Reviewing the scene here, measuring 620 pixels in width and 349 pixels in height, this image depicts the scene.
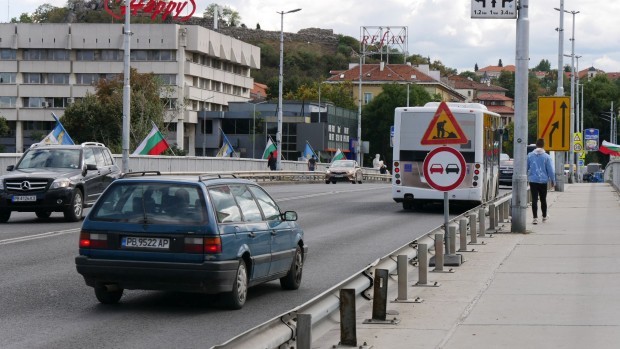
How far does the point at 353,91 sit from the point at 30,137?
54.2 meters

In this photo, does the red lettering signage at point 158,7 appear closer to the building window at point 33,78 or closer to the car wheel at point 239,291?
the building window at point 33,78

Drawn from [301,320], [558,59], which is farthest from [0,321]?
[558,59]

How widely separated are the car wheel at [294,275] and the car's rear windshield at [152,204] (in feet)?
7.35

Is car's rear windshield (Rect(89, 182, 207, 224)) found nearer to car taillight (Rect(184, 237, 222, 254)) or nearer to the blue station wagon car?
the blue station wagon car

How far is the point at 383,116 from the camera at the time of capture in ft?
→ 424

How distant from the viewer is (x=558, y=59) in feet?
177

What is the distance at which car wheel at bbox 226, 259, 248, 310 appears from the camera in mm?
11742

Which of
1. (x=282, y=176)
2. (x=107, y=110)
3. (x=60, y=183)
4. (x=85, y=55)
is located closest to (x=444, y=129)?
(x=60, y=183)

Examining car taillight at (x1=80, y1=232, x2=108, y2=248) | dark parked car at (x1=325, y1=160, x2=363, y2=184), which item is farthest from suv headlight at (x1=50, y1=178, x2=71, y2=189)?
dark parked car at (x1=325, y1=160, x2=363, y2=184)

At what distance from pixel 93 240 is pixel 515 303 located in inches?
180

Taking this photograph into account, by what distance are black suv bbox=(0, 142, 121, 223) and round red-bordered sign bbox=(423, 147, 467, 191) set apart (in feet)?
35.7

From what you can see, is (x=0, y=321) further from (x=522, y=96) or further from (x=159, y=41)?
(x=159, y=41)

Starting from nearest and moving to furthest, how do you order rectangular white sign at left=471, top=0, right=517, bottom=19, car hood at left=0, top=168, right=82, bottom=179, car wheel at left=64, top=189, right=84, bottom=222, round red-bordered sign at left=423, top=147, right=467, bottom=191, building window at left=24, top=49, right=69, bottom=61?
round red-bordered sign at left=423, top=147, right=467, bottom=191 < rectangular white sign at left=471, top=0, right=517, bottom=19 < car hood at left=0, top=168, right=82, bottom=179 < car wheel at left=64, top=189, right=84, bottom=222 < building window at left=24, top=49, right=69, bottom=61

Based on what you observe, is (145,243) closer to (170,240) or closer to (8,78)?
(170,240)
